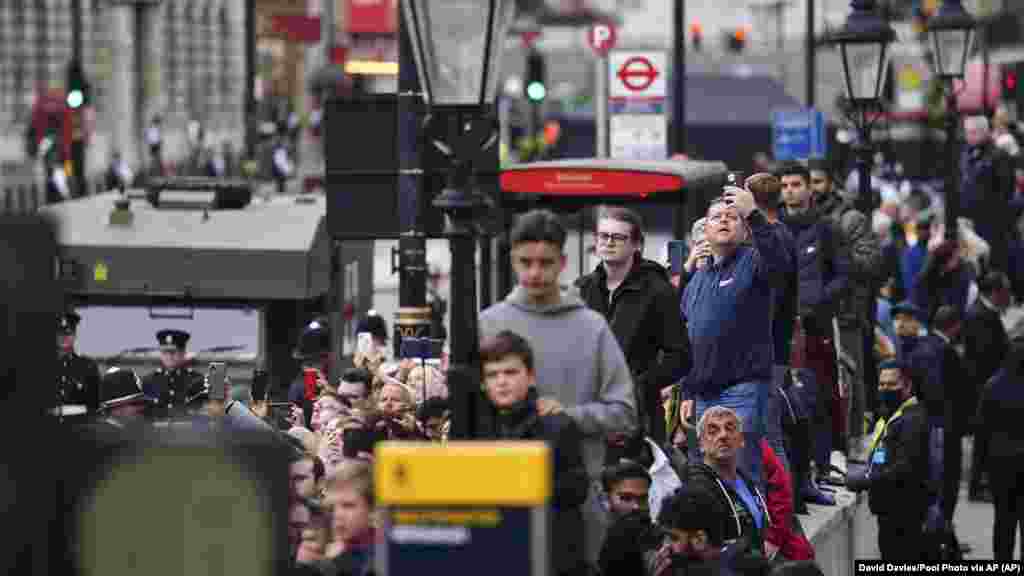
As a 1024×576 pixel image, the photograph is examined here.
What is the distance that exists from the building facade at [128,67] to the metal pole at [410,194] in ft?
113

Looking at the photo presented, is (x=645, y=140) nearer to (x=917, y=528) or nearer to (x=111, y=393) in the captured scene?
(x=917, y=528)

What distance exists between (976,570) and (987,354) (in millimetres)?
9618

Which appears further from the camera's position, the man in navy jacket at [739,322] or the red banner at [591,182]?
the red banner at [591,182]

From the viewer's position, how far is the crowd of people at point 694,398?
797 cm

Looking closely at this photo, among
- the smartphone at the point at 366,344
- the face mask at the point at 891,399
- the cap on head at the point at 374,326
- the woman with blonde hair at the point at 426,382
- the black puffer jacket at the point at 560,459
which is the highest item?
the black puffer jacket at the point at 560,459

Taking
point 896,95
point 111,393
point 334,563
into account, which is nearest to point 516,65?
point 896,95

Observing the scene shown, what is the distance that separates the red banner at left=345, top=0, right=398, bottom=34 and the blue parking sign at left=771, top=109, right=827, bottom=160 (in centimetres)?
4596

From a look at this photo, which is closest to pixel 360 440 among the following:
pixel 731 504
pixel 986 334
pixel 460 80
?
pixel 731 504

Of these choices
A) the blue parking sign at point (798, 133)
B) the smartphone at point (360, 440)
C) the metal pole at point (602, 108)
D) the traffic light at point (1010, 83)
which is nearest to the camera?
the smartphone at point (360, 440)

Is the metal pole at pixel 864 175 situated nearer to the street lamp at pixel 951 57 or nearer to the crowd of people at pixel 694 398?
the crowd of people at pixel 694 398

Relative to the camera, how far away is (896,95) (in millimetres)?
58625

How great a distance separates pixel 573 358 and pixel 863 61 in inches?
471

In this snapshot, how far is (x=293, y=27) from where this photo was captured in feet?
171

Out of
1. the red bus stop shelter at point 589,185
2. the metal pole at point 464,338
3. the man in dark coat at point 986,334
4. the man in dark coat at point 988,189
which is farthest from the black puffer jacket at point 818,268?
the man in dark coat at point 988,189
